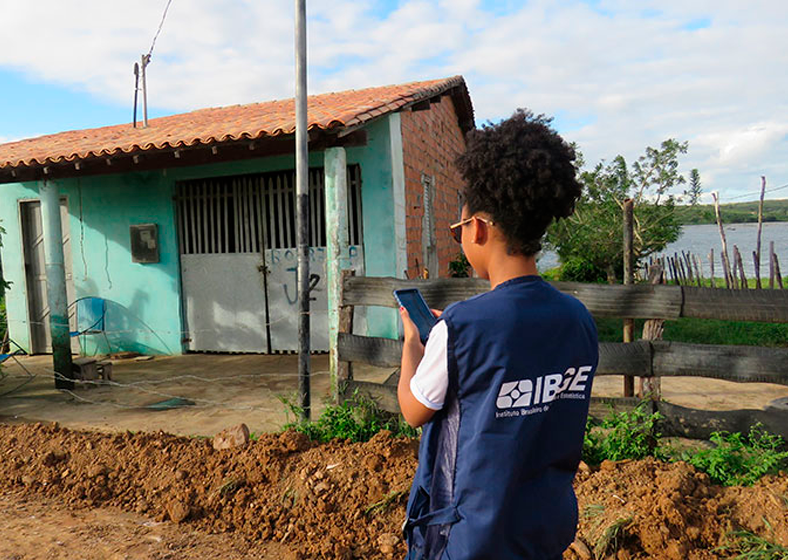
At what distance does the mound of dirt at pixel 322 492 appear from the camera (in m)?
2.80

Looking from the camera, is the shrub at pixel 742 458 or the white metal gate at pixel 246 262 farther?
the white metal gate at pixel 246 262

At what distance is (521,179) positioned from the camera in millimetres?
1278

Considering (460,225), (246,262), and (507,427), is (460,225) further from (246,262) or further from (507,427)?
(246,262)

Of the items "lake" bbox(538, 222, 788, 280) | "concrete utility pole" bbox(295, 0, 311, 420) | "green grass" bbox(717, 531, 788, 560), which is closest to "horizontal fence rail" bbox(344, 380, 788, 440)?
"green grass" bbox(717, 531, 788, 560)

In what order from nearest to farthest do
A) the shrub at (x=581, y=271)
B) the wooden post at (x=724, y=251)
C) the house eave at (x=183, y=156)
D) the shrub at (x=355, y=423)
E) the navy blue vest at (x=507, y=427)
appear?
the navy blue vest at (x=507, y=427) < the shrub at (x=355, y=423) < the house eave at (x=183, y=156) < the wooden post at (x=724, y=251) < the shrub at (x=581, y=271)

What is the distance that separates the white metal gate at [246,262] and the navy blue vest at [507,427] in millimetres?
6268

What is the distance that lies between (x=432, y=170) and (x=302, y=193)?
5.46 meters

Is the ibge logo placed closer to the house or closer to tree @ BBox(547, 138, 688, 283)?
the house

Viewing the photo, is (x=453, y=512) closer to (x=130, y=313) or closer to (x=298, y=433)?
(x=298, y=433)

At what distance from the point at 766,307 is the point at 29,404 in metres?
6.77

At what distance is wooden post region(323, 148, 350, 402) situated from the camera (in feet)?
16.9

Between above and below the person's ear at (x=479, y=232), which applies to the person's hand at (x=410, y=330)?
below

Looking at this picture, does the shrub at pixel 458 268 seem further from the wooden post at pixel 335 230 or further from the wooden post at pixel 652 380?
the wooden post at pixel 652 380

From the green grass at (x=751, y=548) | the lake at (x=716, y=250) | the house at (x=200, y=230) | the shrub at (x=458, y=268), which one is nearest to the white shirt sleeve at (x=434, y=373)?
the green grass at (x=751, y=548)
